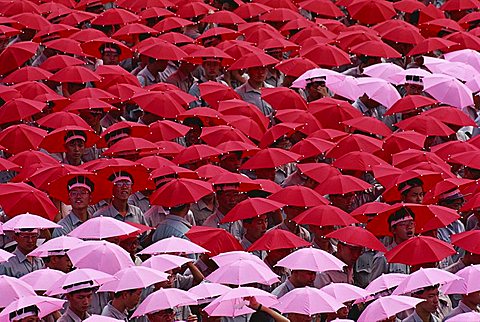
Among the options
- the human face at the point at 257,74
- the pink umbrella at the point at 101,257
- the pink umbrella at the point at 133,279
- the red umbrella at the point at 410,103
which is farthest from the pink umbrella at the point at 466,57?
the pink umbrella at the point at 133,279

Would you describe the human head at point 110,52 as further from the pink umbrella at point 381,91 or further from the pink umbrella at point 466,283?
the pink umbrella at point 466,283

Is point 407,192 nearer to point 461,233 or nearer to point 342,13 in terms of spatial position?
point 461,233

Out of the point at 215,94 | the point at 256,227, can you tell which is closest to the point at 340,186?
the point at 256,227

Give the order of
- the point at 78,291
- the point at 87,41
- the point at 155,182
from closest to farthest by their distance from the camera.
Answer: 1. the point at 78,291
2. the point at 155,182
3. the point at 87,41

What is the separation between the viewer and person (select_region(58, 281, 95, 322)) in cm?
1306

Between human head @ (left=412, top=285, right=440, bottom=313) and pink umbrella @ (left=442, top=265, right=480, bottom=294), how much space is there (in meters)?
0.09

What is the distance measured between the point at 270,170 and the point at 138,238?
1965mm

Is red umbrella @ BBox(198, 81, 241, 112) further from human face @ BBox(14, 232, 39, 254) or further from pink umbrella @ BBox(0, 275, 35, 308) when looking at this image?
pink umbrella @ BBox(0, 275, 35, 308)

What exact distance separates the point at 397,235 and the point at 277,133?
104 inches

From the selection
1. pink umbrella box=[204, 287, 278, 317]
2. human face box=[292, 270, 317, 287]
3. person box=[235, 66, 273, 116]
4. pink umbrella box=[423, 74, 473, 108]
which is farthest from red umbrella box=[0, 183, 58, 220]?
pink umbrella box=[423, 74, 473, 108]

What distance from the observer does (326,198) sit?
52.9 feet

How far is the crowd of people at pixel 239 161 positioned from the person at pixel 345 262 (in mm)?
18

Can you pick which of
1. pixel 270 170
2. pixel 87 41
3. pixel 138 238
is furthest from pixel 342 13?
pixel 138 238

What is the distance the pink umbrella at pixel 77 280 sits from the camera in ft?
42.5
